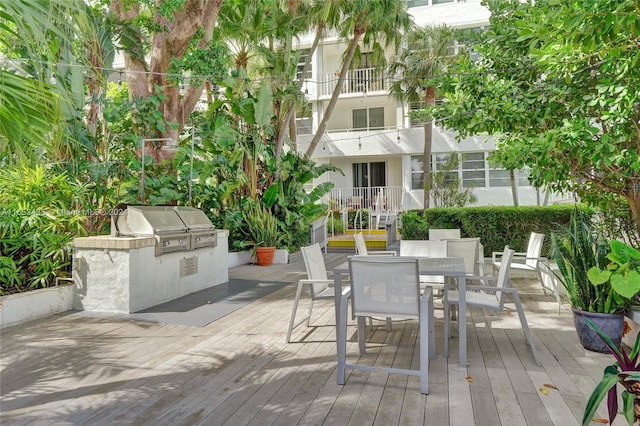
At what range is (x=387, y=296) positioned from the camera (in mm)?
3387

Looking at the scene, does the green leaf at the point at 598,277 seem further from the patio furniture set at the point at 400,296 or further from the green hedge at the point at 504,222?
the green hedge at the point at 504,222

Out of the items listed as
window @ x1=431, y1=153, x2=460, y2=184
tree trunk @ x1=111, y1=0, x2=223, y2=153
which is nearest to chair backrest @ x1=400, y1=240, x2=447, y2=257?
tree trunk @ x1=111, y1=0, x2=223, y2=153

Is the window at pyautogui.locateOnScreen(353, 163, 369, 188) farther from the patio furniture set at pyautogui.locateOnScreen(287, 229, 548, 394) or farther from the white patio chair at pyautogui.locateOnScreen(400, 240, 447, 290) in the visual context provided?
the patio furniture set at pyautogui.locateOnScreen(287, 229, 548, 394)

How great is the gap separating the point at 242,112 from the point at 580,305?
873 cm

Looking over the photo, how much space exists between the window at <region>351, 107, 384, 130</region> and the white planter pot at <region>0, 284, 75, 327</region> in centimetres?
1690

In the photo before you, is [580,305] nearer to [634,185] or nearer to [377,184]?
[634,185]

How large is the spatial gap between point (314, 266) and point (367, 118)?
17.5 metres

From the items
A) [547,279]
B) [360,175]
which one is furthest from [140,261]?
[360,175]

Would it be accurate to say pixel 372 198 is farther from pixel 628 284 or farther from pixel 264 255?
pixel 628 284

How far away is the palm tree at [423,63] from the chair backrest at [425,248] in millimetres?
10535

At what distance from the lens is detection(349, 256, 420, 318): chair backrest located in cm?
329

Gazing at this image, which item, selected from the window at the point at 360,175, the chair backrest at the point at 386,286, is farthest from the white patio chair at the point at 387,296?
the window at the point at 360,175

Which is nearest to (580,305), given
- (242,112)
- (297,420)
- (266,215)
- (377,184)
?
(297,420)

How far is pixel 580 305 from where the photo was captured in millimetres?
4281
